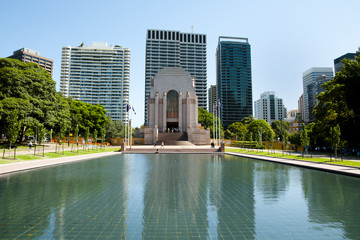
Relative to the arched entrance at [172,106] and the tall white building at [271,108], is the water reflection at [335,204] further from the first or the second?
the tall white building at [271,108]

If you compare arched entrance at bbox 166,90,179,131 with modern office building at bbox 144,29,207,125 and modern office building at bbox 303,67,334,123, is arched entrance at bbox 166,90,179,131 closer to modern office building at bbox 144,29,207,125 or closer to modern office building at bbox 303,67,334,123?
modern office building at bbox 144,29,207,125

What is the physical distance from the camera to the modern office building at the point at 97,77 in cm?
11725

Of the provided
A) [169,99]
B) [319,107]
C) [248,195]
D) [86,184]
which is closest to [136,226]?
[248,195]

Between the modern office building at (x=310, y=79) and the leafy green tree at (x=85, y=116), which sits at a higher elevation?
the modern office building at (x=310, y=79)

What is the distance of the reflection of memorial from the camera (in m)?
56.7

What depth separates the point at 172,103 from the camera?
5872cm

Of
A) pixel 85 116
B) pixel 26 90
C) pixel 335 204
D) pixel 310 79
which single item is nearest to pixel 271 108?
pixel 310 79

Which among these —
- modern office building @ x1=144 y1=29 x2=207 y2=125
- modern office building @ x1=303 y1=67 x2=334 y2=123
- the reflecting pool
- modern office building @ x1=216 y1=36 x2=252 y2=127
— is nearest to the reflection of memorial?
the reflecting pool

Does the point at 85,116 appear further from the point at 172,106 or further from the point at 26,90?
the point at 172,106

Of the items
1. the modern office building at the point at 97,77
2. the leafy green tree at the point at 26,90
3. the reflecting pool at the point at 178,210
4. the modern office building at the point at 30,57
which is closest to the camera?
the reflecting pool at the point at 178,210

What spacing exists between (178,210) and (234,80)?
148 meters

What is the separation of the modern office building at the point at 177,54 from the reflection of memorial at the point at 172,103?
70.7m

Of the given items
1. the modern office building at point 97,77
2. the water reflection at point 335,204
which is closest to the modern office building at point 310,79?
the modern office building at point 97,77

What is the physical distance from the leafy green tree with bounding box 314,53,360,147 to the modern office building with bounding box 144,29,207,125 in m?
98.6
